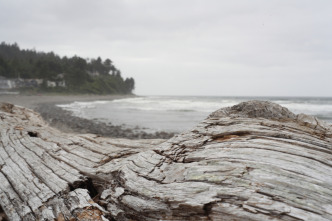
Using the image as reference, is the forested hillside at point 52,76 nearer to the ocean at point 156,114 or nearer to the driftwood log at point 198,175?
the ocean at point 156,114

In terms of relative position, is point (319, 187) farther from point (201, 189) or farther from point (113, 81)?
point (113, 81)

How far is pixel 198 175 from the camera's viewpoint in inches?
74.8

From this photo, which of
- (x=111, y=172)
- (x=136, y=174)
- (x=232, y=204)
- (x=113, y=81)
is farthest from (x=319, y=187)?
(x=113, y=81)

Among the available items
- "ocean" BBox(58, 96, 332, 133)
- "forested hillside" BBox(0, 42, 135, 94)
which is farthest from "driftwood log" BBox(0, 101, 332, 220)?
"forested hillside" BBox(0, 42, 135, 94)

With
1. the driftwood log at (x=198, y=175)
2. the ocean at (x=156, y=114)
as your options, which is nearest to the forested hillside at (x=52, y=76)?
the ocean at (x=156, y=114)

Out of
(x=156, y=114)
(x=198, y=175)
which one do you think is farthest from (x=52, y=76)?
(x=198, y=175)

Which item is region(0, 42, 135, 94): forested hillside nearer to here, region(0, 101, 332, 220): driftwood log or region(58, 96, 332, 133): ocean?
region(58, 96, 332, 133): ocean

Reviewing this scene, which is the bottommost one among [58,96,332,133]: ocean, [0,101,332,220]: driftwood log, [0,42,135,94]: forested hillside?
[58,96,332,133]: ocean

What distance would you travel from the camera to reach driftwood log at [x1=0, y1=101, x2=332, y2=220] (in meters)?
1.55

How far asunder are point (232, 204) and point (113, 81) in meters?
104

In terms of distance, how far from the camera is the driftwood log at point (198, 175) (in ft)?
5.10

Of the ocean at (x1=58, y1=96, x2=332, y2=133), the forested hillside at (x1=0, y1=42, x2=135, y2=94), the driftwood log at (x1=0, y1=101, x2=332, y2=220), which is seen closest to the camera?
the driftwood log at (x1=0, y1=101, x2=332, y2=220)

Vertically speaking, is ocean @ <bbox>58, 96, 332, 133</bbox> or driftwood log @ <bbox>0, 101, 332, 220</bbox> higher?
driftwood log @ <bbox>0, 101, 332, 220</bbox>

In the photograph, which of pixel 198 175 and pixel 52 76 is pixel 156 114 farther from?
pixel 52 76
